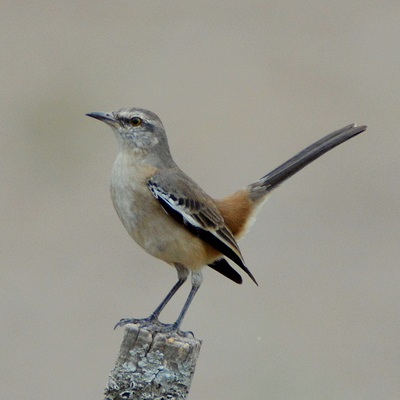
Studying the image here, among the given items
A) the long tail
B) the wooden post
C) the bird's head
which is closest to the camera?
the wooden post

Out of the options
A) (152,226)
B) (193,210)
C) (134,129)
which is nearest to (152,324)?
(152,226)

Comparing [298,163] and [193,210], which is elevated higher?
[298,163]

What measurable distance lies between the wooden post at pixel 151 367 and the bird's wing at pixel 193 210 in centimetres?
159

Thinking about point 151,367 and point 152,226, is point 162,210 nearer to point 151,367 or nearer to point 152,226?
point 152,226

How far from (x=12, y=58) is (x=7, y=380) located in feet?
21.1

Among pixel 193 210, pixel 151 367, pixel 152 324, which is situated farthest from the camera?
pixel 193 210

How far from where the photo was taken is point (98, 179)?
13219 millimetres

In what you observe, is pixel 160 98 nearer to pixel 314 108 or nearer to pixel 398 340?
pixel 314 108

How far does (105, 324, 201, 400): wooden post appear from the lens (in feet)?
18.1

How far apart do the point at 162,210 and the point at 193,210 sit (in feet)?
0.89

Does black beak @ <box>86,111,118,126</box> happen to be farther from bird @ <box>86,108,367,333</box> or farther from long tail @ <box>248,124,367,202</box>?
long tail @ <box>248,124,367,202</box>

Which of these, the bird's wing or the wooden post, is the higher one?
the bird's wing

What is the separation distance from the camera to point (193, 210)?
7.32 meters

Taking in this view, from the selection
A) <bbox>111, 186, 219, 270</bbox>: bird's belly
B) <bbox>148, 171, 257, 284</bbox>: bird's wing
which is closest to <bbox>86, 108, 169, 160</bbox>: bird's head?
<bbox>148, 171, 257, 284</bbox>: bird's wing
